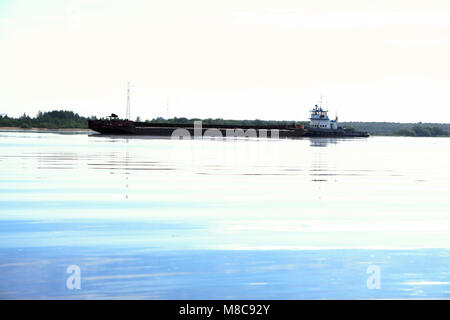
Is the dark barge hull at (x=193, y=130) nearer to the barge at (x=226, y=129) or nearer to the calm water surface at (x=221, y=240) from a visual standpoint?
the barge at (x=226, y=129)

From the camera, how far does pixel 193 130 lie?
14438 cm

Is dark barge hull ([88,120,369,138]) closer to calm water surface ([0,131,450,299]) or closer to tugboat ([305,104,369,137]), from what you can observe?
tugboat ([305,104,369,137])

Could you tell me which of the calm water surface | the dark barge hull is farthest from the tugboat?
the calm water surface

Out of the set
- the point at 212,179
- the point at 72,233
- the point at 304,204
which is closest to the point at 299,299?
the point at 72,233

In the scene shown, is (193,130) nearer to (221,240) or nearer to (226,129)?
(226,129)

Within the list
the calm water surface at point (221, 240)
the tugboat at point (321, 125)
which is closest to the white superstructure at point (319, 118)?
the tugboat at point (321, 125)

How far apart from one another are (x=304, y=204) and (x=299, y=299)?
1085cm

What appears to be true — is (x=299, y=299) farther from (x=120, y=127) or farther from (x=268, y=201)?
(x=120, y=127)

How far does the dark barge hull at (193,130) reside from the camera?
427 ft

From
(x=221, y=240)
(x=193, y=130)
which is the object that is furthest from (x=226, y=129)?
(x=221, y=240)

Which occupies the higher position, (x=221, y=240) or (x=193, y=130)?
(x=193, y=130)

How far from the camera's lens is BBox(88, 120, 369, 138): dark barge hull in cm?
13000

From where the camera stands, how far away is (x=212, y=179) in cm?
2808

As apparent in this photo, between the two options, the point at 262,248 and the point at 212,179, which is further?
the point at 212,179
